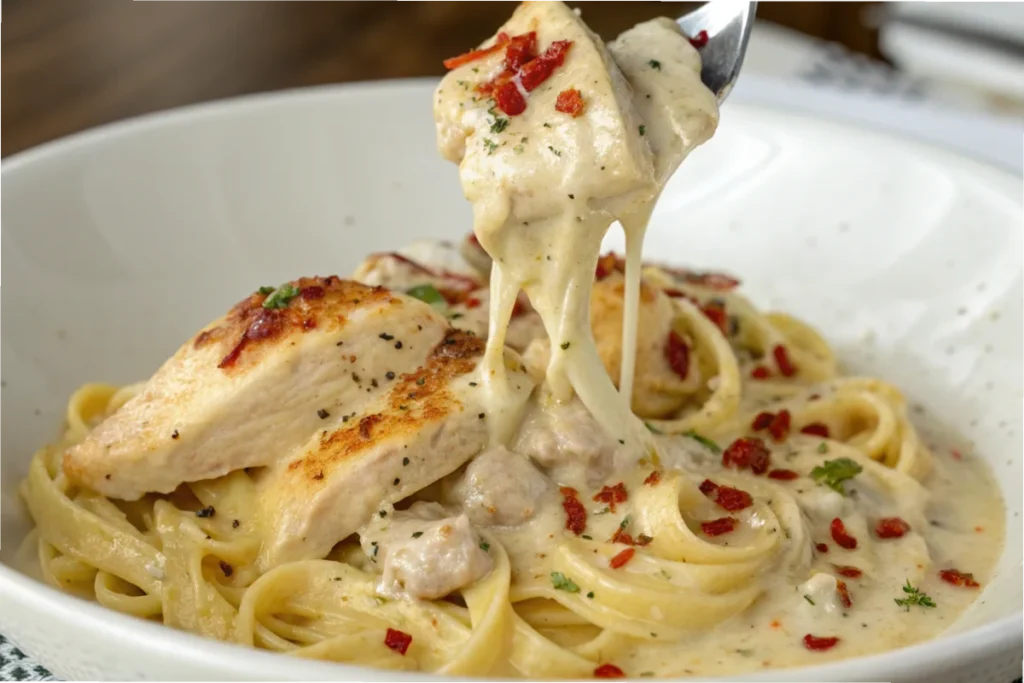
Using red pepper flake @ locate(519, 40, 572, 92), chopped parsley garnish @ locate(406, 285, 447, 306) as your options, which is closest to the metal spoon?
red pepper flake @ locate(519, 40, 572, 92)

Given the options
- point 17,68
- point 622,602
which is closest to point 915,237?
point 622,602

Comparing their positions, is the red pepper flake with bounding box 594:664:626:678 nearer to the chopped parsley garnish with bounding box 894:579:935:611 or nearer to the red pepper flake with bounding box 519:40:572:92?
the chopped parsley garnish with bounding box 894:579:935:611

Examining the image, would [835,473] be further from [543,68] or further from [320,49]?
[320,49]

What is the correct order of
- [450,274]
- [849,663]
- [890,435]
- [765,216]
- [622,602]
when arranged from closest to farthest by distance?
[849,663]
[622,602]
[890,435]
[450,274]
[765,216]

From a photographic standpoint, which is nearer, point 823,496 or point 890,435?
point 823,496

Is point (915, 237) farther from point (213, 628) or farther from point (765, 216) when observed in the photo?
point (213, 628)

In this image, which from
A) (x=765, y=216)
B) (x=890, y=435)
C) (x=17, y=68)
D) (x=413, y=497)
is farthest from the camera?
(x=17, y=68)
